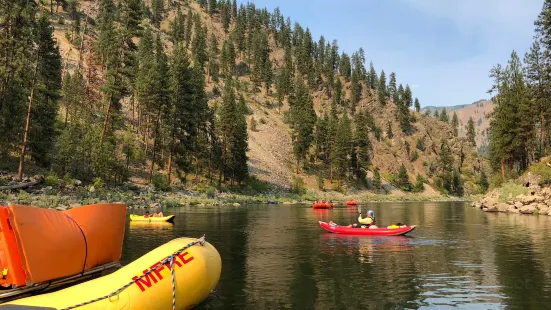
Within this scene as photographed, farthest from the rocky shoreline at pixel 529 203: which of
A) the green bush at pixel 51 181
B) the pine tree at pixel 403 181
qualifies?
the pine tree at pixel 403 181

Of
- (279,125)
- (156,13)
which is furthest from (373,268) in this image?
(156,13)

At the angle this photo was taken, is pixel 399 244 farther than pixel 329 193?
No

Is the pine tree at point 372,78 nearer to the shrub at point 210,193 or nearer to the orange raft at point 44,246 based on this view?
the shrub at point 210,193

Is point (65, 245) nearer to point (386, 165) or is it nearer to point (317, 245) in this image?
point (317, 245)

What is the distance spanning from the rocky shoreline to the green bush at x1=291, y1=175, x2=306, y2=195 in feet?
140

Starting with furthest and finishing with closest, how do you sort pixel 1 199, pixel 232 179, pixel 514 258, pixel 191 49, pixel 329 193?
pixel 191 49
pixel 329 193
pixel 232 179
pixel 1 199
pixel 514 258

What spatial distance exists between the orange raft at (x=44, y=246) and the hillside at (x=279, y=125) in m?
51.3

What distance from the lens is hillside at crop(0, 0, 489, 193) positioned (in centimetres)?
9231

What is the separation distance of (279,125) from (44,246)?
370 feet

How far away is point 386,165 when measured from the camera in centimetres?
13138

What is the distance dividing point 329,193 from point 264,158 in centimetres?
1825

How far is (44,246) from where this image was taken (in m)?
10.3

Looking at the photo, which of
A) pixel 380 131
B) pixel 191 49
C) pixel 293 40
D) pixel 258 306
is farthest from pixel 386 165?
pixel 258 306

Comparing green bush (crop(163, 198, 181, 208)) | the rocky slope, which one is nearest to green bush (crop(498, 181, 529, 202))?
green bush (crop(163, 198, 181, 208))
